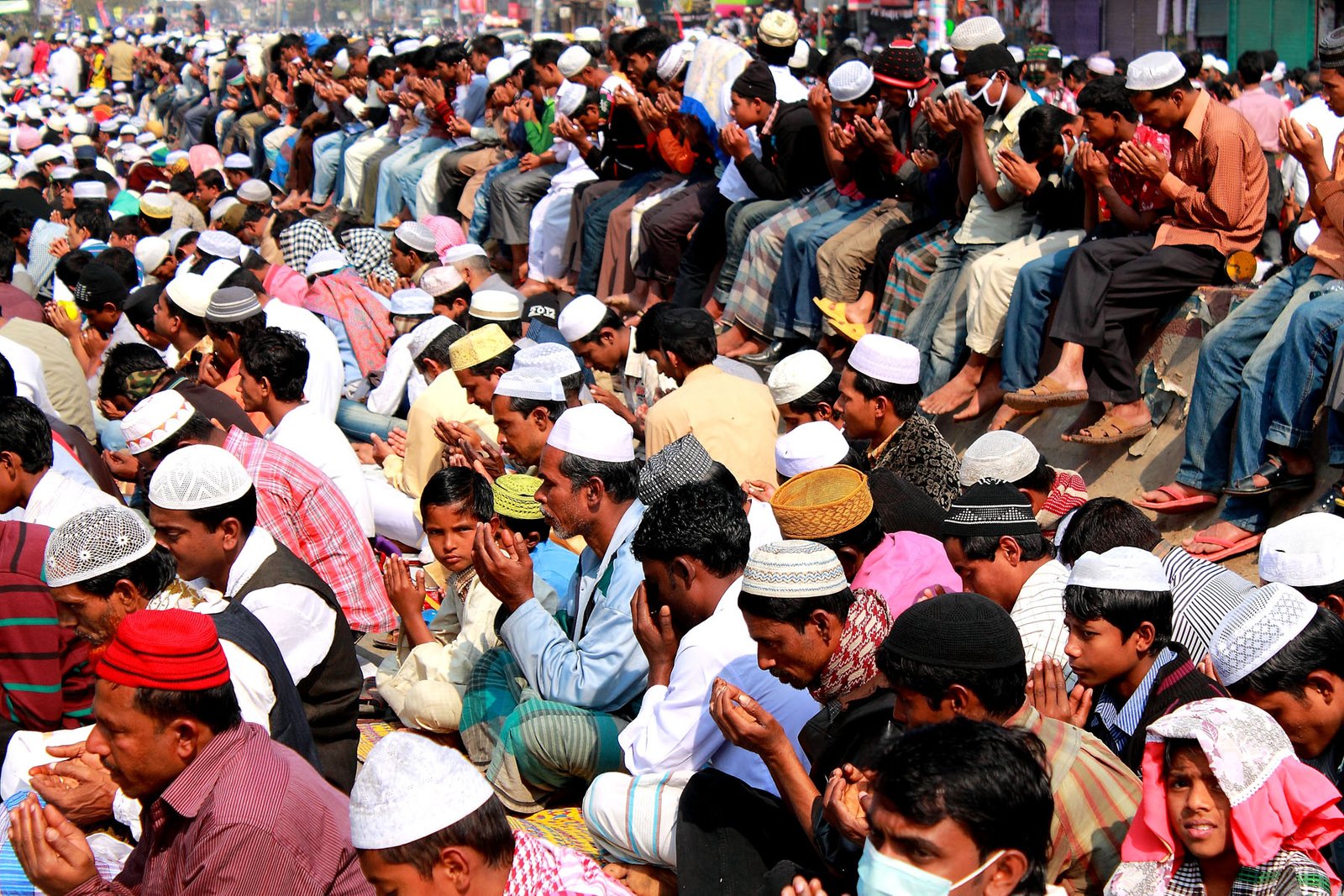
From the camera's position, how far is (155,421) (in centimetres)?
498

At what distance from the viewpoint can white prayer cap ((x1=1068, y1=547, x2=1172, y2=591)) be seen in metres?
3.05

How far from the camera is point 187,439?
5.03 m

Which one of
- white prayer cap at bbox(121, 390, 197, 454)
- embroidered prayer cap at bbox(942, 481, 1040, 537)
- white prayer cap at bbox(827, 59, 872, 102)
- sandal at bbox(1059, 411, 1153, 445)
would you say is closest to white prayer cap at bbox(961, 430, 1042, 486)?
embroidered prayer cap at bbox(942, 481, 1040, 537)

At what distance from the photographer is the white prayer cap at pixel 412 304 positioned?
7.75 meters

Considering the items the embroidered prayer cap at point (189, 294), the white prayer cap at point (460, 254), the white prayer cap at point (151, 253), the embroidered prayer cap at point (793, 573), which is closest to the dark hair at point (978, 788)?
the embroidered prayer cap at point (793, 573)

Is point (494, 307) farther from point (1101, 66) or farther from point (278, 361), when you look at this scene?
point (1101, 66)

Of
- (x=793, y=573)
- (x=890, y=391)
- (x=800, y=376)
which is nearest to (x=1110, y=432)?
(x=890, y=391)

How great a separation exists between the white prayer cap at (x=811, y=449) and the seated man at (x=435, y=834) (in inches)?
89.2

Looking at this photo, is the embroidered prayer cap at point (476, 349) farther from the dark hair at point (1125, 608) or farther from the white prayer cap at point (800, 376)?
the dark hair at point (1125, 608)

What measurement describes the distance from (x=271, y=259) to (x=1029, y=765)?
10.2 metres

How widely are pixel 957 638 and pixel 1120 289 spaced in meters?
3.31

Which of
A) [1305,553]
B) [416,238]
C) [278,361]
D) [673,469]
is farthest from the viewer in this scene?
[416,238]

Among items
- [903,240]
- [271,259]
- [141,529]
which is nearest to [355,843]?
[141,529]

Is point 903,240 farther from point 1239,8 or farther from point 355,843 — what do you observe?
point 1239,8
